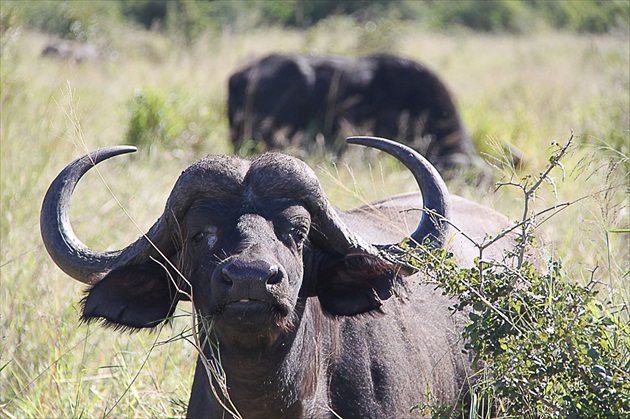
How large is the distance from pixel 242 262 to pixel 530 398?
1.06 metres

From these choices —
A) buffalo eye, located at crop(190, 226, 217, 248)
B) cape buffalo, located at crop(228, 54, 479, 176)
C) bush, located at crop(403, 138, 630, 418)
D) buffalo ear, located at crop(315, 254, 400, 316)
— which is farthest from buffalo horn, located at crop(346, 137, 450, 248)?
cape buffalo, located at crop(228, 54, 479, 176)

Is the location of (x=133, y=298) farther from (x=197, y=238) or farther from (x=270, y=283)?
(x=270, y=283)

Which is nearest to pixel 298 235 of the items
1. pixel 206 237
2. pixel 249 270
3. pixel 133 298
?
pixel 206 237

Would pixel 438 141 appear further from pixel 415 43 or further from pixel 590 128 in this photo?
pixel 415 43

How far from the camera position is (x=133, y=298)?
3.43m

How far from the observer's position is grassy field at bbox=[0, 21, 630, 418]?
4285 millimetres

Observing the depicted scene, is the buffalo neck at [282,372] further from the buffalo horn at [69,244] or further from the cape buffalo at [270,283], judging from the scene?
the buffalo horn at [69,244]

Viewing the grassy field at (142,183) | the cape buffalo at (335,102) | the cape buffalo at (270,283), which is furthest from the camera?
the cape buffalo at (335,102)

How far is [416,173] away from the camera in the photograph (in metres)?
3.53

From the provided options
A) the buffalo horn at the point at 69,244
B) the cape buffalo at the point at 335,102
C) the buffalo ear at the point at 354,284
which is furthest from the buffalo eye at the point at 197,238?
the cape buffalo at the point at 335,102

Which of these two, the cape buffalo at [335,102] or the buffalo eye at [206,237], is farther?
the cape buffalo at [335,102]

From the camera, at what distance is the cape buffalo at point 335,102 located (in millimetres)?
10852

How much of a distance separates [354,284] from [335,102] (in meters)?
8.08

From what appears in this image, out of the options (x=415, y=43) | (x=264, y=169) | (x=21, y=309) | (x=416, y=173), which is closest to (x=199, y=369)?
(x=264, y=169)
